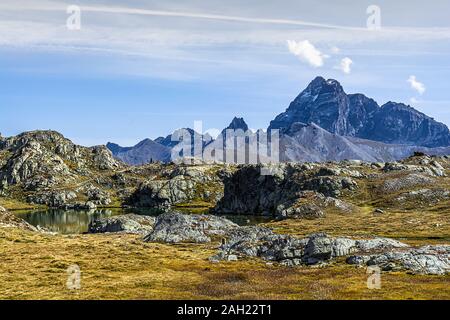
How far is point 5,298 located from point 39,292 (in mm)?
3936

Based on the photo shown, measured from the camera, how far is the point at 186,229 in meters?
118

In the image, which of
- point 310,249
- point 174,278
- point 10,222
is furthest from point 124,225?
point 174,278

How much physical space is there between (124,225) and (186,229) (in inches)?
1501

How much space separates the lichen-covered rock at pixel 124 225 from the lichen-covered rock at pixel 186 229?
815 inches

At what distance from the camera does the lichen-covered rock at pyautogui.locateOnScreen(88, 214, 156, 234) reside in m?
146

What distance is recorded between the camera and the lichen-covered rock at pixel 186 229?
113 m

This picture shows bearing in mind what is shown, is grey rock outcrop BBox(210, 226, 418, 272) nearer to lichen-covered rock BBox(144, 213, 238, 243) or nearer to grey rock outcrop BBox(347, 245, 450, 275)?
grey rock outcrop BBox(347, 245, 450, 275)

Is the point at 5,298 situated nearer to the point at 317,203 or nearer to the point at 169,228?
the point at 169,228

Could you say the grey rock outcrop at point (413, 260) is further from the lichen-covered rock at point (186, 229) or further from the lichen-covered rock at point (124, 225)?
the lichen-covered rock at point (124, 225)

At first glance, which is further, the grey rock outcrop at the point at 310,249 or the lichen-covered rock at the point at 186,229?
the lichen-covered rock at the point at 186,229

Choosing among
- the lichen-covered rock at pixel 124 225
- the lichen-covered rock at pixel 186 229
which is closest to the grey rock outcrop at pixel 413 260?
the lichen-covered rock at pixel 186 229

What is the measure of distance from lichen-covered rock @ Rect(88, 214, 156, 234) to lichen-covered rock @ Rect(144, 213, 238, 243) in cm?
2070
